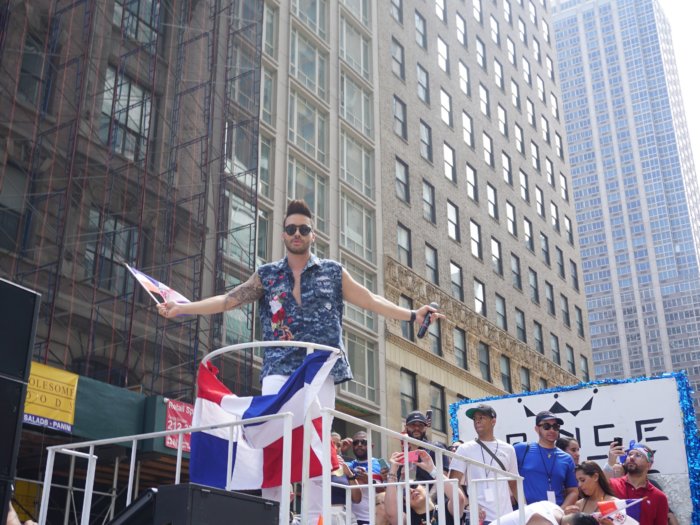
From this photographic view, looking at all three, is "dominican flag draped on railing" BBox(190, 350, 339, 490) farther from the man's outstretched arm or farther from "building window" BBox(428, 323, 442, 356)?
"building window" BBox(428, 323, 442, 356)

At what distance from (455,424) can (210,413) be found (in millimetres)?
10491

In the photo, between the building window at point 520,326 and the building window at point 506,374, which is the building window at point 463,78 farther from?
the building window at point 506,374

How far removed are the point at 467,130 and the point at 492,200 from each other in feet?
13.7

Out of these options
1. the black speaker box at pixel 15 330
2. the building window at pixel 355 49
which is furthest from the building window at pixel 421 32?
the black speaker box at pixel 15 330

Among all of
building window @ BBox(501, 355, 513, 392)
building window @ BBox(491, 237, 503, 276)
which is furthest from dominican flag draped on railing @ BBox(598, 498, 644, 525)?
building window @ BBox(491, 237, 503, 276)

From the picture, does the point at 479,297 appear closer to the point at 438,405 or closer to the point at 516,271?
the point at 516,271

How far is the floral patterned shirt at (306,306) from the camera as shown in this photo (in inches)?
218

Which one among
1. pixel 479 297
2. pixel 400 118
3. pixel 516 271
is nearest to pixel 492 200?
pixel 516 271

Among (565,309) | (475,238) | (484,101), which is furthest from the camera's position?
(565,309)

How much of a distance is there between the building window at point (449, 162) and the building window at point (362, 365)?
13067 mm

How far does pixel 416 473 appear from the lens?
8.20 meters

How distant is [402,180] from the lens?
127ft

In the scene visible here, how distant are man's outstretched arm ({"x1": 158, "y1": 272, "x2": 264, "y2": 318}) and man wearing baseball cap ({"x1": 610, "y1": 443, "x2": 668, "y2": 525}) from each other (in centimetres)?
508

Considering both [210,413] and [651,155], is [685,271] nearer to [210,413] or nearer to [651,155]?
[651,155]
